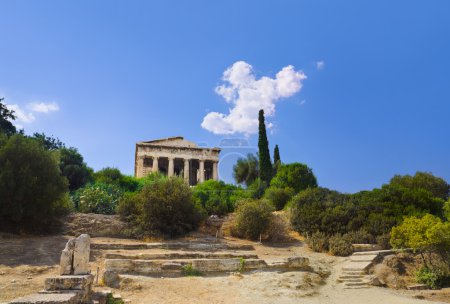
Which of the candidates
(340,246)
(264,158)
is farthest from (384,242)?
(264,158)

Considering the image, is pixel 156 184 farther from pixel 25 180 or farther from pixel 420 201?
pixel 420 201

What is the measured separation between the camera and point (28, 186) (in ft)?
53.7

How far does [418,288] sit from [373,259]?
1859 mm

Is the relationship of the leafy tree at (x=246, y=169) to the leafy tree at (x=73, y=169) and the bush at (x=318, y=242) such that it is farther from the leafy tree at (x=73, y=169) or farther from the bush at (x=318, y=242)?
the bush at (x=318, y=242)

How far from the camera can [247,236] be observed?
19453mm

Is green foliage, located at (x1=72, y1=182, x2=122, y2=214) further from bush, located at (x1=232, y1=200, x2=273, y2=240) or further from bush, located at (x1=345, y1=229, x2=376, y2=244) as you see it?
bush, located at (x1=345, y1=229, x2=376, y2=244)

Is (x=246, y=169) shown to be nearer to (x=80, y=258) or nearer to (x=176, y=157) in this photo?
(x=176, y=157)

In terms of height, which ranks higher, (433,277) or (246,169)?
(246,169)

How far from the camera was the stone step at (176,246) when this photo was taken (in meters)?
15.3

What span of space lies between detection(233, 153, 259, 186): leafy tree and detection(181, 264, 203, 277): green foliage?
107 feet

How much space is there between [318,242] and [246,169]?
28863 millimetres

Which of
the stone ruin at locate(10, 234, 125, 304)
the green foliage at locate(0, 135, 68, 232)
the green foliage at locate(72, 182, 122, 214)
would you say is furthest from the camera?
the green foliage at locate(72, 182, 122, 214)

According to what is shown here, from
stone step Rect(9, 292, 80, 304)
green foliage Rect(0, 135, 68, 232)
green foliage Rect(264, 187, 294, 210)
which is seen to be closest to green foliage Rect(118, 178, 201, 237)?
green foliage Rect(0, 135, 68, 232)

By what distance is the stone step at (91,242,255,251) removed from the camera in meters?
15.3
